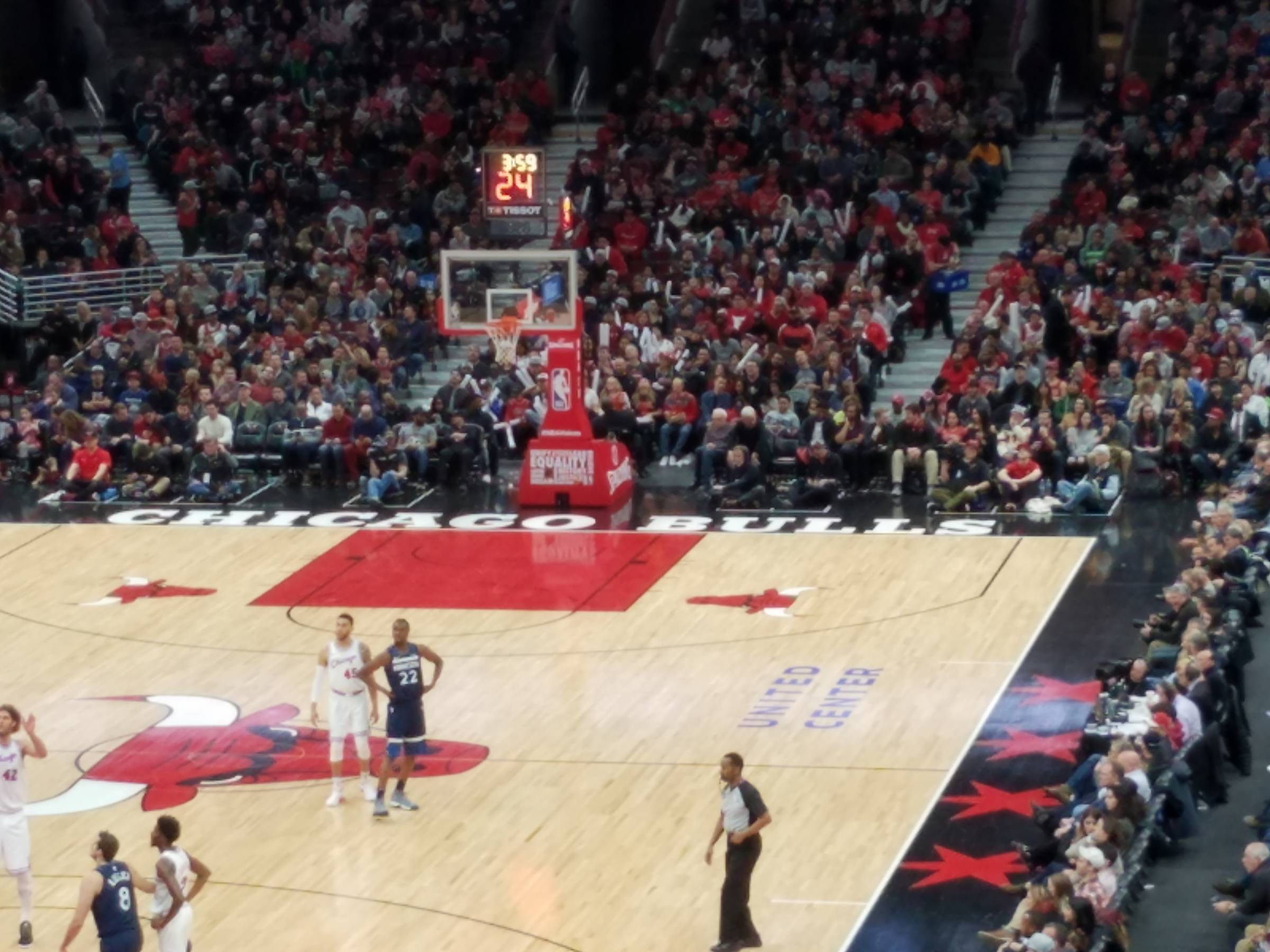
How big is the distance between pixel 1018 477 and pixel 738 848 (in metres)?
12.3

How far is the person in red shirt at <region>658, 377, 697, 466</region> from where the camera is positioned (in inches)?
1113

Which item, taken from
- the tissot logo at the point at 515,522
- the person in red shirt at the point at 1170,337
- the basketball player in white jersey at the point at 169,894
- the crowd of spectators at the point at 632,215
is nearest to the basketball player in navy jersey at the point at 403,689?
the basketball player in white jersey at the point at 169,894

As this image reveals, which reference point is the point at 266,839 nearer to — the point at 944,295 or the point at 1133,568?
the point at 1133,568

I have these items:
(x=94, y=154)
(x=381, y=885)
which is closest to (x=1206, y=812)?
(x=381, y=885)

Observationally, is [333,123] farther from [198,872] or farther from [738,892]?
[198,872]

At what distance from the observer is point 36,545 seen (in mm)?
25891

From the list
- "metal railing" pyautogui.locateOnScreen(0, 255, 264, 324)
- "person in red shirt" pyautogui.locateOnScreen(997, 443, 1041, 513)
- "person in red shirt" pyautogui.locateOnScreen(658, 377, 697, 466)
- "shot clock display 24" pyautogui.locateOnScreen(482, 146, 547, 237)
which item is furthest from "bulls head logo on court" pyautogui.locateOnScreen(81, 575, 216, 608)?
"metal railing" pyautogui.locateOnScreen(0, 255, 264, 324)

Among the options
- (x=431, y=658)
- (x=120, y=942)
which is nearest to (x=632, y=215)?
(x=431, y=658)

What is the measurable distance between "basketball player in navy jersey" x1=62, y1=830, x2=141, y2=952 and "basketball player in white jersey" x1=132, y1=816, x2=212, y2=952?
3.7 inches

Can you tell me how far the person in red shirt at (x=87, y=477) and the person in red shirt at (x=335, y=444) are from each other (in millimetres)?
2498

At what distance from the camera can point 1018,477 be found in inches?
1022

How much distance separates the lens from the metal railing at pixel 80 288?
32844mm

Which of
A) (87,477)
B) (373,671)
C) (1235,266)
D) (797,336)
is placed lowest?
(87,477)

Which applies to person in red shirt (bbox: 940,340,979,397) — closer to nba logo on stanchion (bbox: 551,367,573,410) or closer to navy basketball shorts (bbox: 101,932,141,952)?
nba logo on stanchion (bbox: 551,367,573,410)
